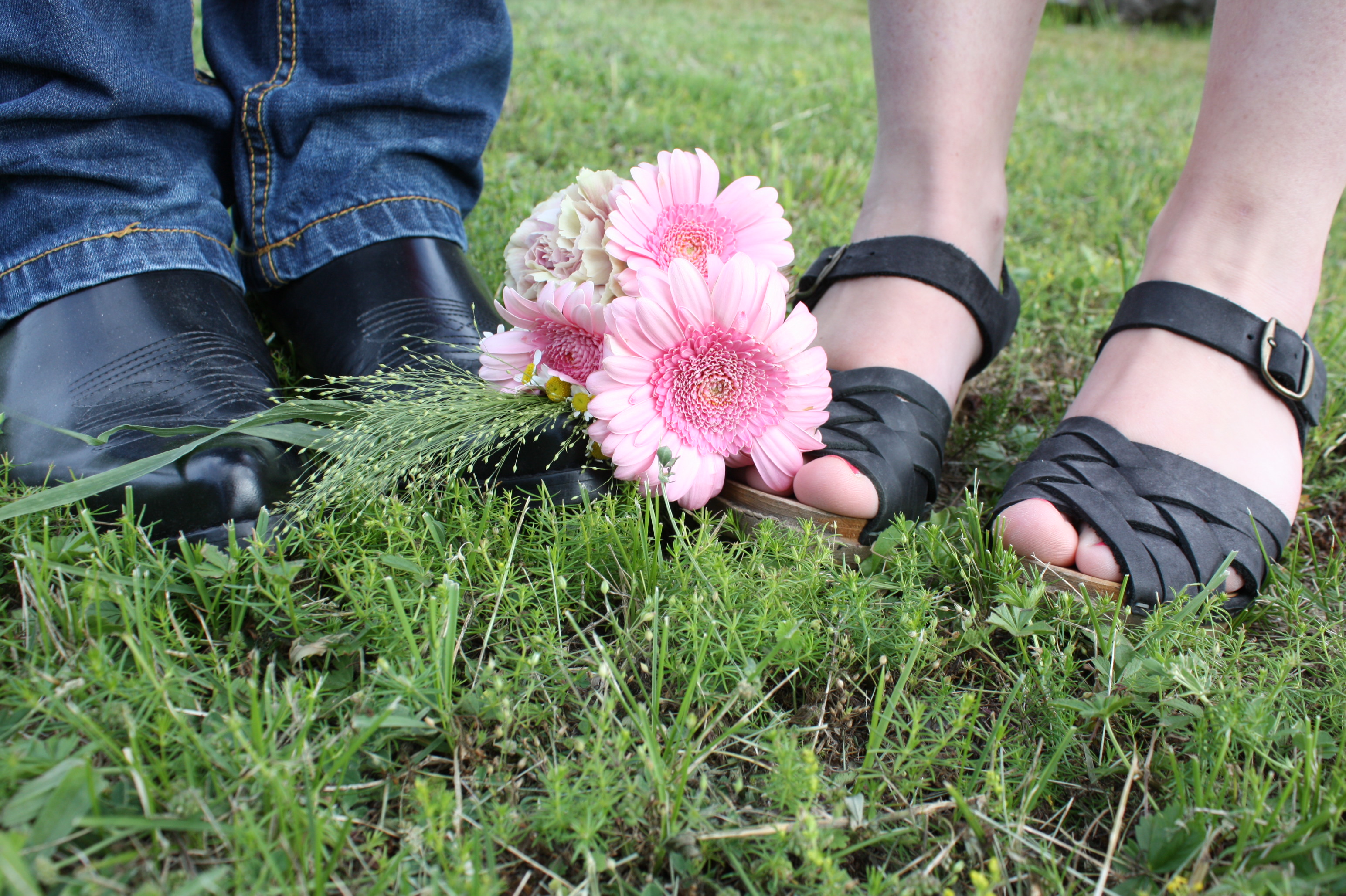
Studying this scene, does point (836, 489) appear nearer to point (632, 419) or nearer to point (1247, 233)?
point (632, 419)

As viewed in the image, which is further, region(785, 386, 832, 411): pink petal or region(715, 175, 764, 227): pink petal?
region(715, 175, 764, 227): pink petal

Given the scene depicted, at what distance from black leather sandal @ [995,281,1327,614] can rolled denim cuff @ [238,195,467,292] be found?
42.9 inches

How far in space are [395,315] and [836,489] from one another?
76 centimetres

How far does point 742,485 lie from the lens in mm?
1196

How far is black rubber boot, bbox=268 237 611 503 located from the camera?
1.29m

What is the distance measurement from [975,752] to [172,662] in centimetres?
87

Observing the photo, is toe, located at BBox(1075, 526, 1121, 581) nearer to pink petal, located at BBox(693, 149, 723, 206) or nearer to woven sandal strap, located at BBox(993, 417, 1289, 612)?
woven sandal strap, located at BBox(993, 417, 1289, 612)

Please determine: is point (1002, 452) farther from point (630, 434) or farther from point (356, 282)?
point (356, 282)

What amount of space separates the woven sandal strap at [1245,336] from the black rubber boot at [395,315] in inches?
36.7

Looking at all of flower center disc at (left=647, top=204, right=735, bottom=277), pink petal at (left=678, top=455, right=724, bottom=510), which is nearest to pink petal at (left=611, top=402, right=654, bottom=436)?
pink petal at (left=678, top=455, right=724, bottom=510)

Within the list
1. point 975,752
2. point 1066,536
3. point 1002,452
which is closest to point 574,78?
point 1002,452

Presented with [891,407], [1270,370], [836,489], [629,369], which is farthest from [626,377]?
[1270,370]

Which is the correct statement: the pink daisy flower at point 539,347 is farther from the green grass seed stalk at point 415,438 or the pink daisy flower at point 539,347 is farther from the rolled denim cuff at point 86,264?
the rolled denim cuff at point 86,264

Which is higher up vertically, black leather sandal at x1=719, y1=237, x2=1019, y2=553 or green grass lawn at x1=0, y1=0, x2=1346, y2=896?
black leather sandal at x1=719, y1=237, x2=1019, y2=553
